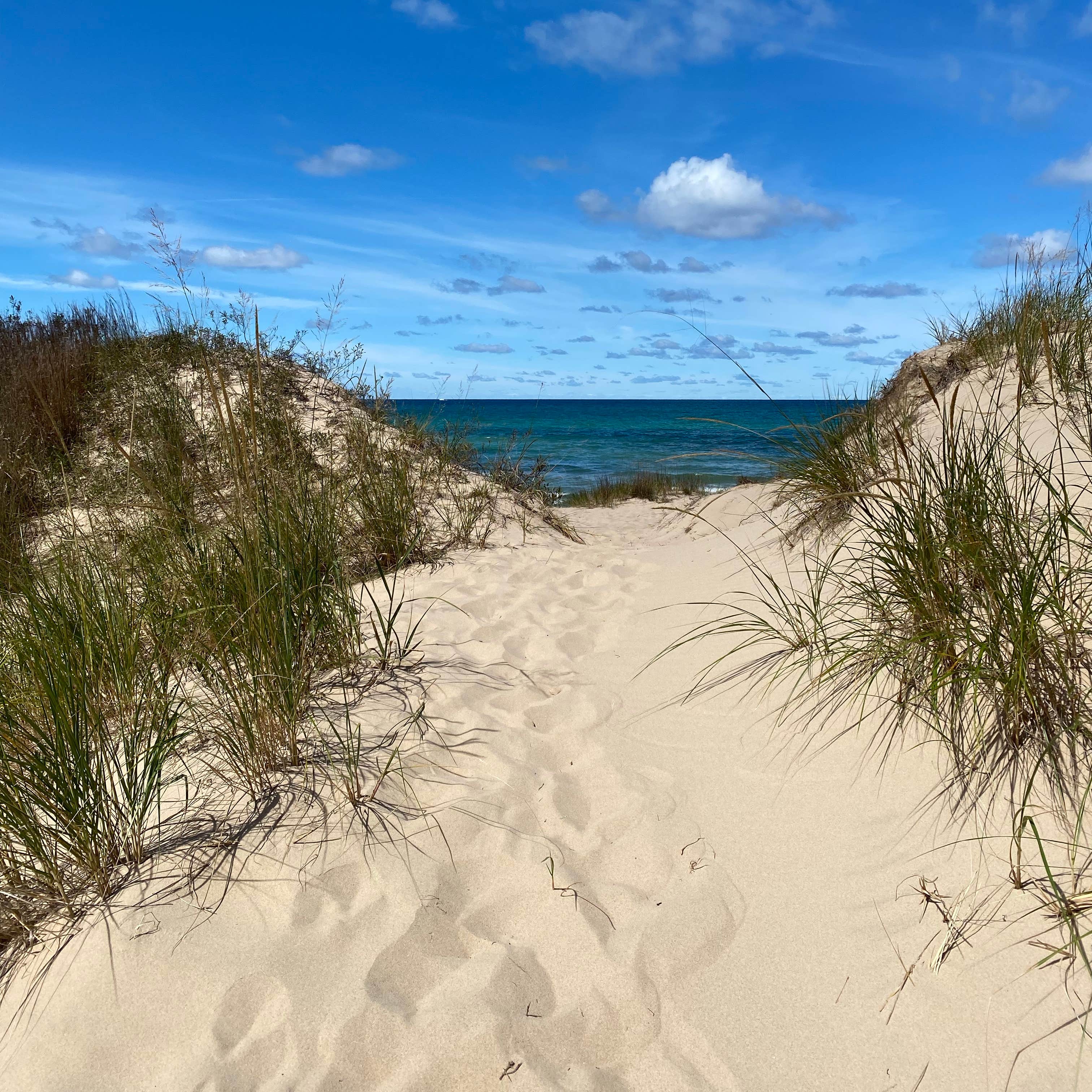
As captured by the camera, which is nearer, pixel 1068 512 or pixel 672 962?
pixel 672 962

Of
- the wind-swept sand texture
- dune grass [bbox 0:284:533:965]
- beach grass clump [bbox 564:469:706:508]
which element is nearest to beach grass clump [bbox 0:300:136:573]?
dune grass [bbox 0:284:533:965]

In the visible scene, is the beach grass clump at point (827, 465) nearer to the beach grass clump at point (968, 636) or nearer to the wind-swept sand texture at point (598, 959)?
the beach grass clump at point (968, 636)

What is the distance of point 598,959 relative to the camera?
1.82 metres

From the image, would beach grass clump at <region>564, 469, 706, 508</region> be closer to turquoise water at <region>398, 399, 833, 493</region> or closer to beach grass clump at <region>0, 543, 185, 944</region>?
turquoise water at <region>398, 399, 833, 493</region>

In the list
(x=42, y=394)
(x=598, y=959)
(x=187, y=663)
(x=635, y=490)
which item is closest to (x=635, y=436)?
(x=635, y=490)

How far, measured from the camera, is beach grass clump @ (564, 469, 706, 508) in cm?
1162

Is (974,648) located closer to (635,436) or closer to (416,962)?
(416,962)

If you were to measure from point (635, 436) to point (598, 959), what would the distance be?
26.2 metres

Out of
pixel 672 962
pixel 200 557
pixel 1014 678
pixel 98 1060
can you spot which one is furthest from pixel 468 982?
pixel 200 557

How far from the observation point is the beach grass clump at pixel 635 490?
38.1ft

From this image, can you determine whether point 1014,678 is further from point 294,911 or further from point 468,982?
point 294,911

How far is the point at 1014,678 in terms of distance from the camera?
189 cm

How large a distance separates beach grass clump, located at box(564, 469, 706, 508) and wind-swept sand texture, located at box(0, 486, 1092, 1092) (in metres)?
8.72

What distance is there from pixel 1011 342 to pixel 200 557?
6343 millimetres
